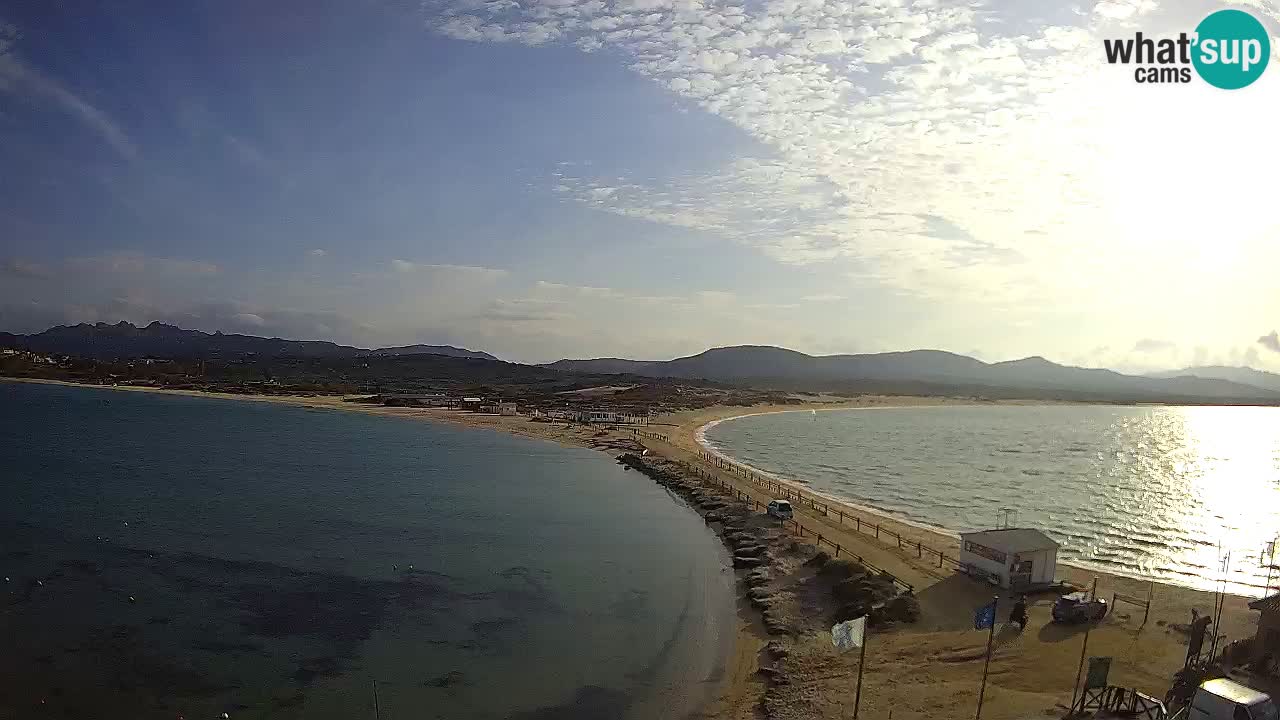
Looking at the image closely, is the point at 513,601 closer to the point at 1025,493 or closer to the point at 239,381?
the point at 1025,493

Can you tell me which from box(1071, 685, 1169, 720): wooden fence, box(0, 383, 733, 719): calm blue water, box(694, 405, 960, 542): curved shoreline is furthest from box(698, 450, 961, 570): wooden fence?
box(1071, 685, 1169, 720): wooden fence

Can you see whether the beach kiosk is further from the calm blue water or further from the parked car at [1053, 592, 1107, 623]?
the calm blue water

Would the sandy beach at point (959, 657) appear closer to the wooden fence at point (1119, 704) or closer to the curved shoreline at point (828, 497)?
the wooden fence at point (1119, 704)

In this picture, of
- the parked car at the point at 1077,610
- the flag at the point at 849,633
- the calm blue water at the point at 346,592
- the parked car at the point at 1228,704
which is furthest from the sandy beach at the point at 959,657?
the parked car at the point at 1228,704

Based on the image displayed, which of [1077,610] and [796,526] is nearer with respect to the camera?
[1077,610]

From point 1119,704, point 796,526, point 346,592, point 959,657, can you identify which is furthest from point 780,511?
point 1119,704

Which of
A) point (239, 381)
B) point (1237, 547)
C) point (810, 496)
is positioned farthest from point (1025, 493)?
point (239, 381)

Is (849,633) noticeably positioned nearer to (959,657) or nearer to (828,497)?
(959,657)
